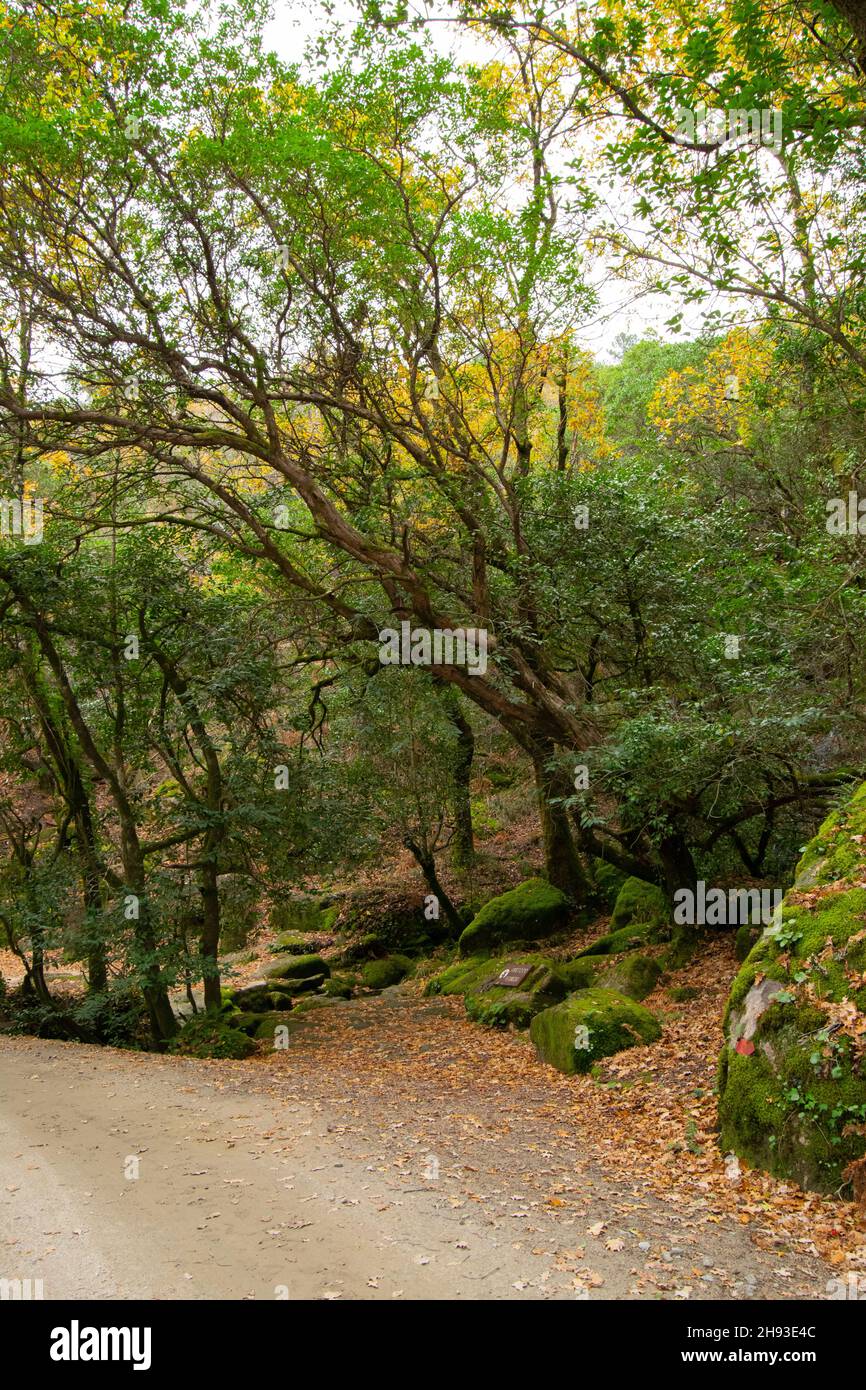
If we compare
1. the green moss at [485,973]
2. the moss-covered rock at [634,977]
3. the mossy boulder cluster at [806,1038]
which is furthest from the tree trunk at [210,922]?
the mossy boulder cluster at [806,1038]

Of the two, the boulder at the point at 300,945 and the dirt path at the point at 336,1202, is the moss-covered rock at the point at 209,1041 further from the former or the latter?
the boulder at the point at 300,945

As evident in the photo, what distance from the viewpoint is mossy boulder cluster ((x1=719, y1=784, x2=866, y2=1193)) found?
5.12 metres

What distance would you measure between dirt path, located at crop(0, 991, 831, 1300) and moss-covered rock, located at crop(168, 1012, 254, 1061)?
2045 mm

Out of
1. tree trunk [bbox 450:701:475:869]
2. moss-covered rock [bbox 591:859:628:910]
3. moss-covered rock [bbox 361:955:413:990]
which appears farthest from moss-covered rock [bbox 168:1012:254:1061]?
moss-covered rock [bbox 591:859:628:910]

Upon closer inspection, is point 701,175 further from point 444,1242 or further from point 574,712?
point 444,1242

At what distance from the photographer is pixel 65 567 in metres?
11.9

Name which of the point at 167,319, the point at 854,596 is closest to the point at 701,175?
the point at 854,596

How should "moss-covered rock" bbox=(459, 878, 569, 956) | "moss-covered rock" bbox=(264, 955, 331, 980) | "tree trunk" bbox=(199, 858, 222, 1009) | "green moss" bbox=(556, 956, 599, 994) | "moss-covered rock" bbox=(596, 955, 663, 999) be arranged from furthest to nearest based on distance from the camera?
"moss-covered rock" bbox=(264, 955, 331, 980)
"moss-covered rock" bbox=(459, 878, 569, 956)
"tree trunk" bbox=(199, 858, 222, 1009)
"green moss" bbox=(556, 956, 599, 994)
"moss-covered rock" bbox=(596, 955, 663, 999)

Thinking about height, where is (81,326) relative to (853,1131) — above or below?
above

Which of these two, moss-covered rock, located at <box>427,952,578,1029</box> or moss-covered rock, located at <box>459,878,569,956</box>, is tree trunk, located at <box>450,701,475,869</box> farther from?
moss-covered rock, located at <box>427,952,578,1029</box>

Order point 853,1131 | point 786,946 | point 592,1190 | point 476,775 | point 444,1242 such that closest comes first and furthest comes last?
point 444,1242
point 853,1131
point 592,1190
point 786,946
point 476,775

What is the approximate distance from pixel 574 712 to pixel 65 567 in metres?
7.20

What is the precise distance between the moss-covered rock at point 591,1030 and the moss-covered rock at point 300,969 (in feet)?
27.0

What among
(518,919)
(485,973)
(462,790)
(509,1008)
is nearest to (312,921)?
(462,790)
